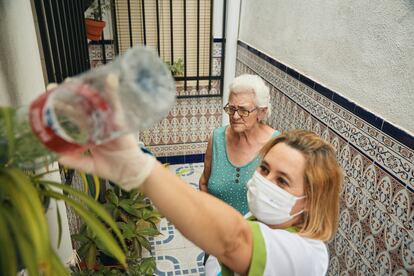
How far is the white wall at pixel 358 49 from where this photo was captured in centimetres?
135

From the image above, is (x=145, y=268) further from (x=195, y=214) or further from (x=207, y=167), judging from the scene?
(x=195, y=214)

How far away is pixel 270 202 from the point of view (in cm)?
97

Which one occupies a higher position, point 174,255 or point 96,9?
point 96,9

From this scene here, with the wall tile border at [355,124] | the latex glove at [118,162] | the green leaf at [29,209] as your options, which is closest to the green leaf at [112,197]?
the wall tile border at [355,124]

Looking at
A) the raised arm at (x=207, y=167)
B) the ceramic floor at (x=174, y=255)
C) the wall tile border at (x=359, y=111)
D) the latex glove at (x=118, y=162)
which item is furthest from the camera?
the ceramic floor at (x=174, y=255)

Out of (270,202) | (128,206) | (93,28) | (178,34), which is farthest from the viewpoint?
(178,34)

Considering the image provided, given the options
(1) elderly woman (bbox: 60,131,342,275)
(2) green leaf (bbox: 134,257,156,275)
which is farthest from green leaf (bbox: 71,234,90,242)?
(1) elderly woman (bbox: 60,131,342,275)

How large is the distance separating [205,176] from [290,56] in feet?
3.49

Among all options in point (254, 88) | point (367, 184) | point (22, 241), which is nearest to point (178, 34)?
point (254, 88)

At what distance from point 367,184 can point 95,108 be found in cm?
141

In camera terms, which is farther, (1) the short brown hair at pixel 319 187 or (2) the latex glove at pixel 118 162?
(1) the short brown hair at pixel 319 187

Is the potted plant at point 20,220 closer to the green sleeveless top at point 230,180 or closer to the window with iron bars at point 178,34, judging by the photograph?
the green sleeveless top at point 230,180

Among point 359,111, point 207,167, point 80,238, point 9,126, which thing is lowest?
point 80,238

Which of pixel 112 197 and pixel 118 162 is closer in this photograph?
pixel 118 162
